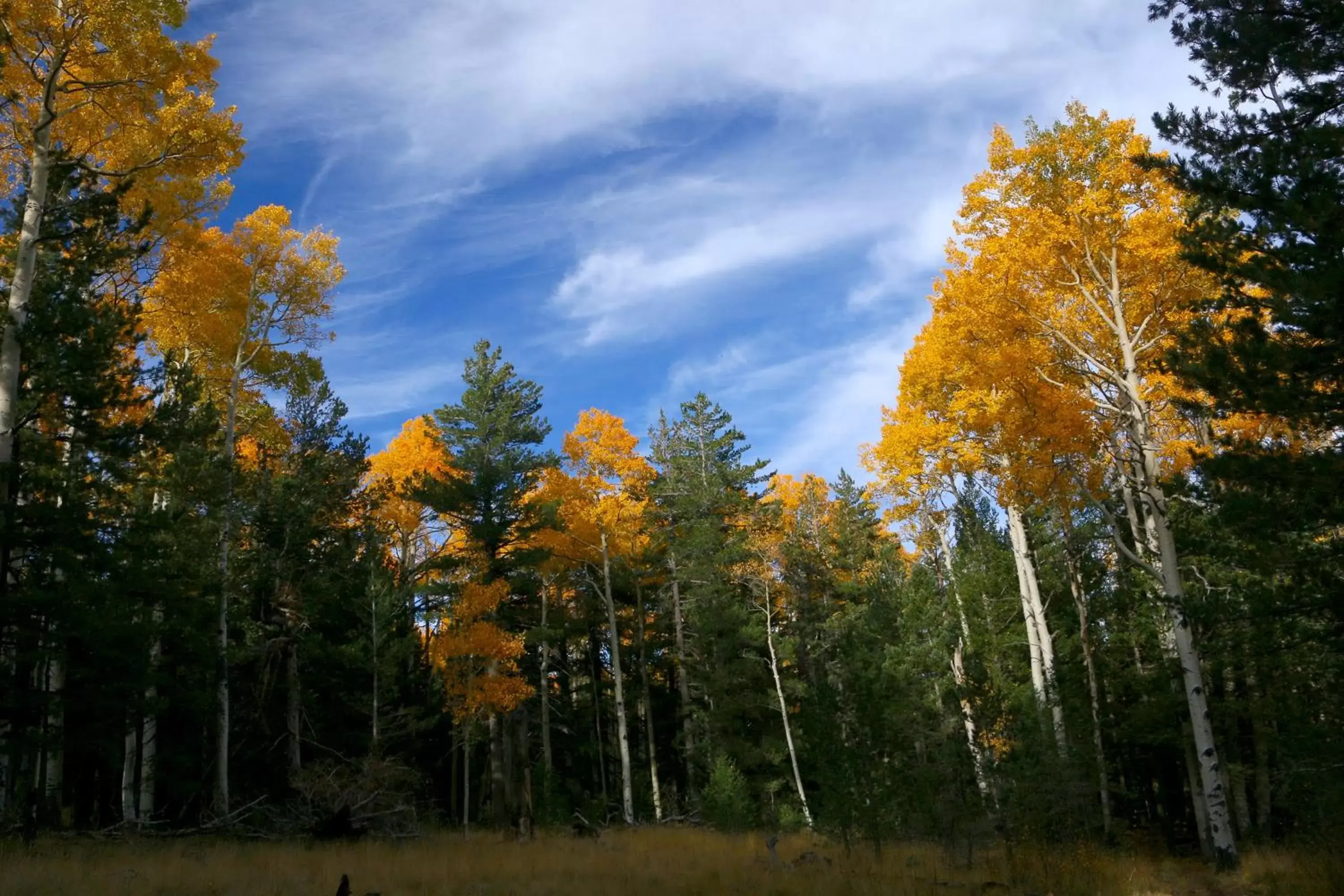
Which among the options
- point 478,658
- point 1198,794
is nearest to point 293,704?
point 478,658

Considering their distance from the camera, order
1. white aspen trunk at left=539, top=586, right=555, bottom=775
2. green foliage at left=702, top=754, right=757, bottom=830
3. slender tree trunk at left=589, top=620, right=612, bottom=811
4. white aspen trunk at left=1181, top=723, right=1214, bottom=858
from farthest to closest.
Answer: slender tree trunk at left=589, top=620, right=612, bottom=811, white aspen trunk at left=539, top=586, right=555, bottom=775, green foliage at left=702, top=754, right=757, bottom=830, white aspen trunk at left=1181, top=723, right=1214, bottom=858

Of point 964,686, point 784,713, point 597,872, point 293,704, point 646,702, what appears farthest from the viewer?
point 646,702

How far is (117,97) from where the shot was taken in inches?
423

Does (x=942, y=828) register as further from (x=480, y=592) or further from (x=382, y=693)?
(x=382, y=693)

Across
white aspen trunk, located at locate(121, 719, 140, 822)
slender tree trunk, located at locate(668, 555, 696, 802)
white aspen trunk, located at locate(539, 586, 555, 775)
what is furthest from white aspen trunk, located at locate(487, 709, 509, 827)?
white aspen trunk, located at locate(121, 719, 140, 822)

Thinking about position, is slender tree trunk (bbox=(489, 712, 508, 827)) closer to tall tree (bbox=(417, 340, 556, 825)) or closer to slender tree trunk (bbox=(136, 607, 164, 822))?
tall tree (bbox=(417, 340, 556, 825))

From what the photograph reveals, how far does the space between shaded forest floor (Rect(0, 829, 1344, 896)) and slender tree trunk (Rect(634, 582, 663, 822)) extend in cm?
1157

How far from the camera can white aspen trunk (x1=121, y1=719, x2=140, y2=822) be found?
12931mm

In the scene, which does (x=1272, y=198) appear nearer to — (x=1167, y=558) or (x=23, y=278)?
(x=1167, y=558)

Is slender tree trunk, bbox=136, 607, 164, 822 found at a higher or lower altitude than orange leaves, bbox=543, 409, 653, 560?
lower

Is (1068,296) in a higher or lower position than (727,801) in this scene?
higher

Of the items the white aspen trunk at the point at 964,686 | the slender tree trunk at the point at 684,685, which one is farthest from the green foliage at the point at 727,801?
the white aspen trunk at the point at 964,686

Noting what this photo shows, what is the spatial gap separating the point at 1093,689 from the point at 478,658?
49.4ft

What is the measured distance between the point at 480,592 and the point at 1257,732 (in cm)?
1694
